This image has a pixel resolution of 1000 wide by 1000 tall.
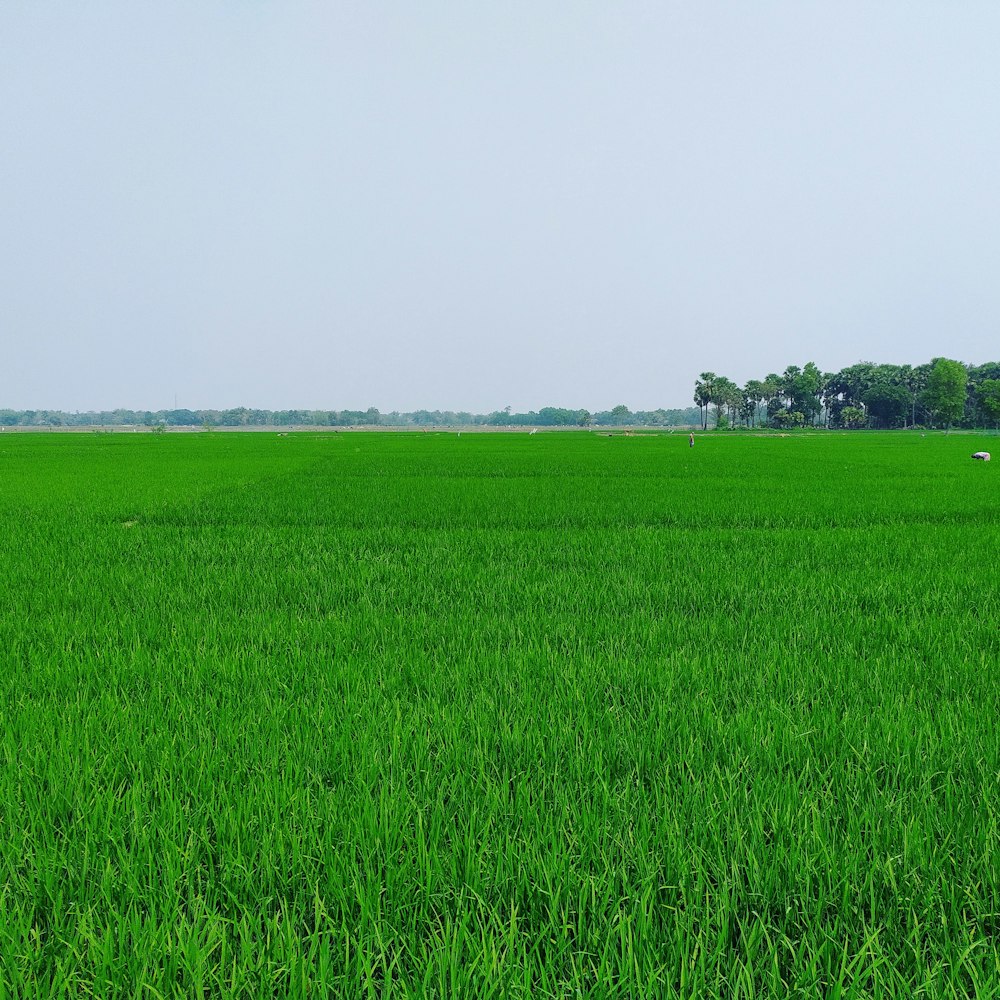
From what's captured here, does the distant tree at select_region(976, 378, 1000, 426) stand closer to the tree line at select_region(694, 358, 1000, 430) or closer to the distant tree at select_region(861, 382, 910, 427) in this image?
the tree line at select_region(694, 358, 1000, 430)

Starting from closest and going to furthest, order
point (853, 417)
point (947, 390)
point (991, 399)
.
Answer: point (991, 399), point (947, 390), point (853, 417)

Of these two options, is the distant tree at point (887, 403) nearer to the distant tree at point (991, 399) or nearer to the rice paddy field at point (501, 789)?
the distant tree at point (991, 399)

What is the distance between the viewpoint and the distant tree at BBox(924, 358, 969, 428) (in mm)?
94812

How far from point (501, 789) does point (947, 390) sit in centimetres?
11780

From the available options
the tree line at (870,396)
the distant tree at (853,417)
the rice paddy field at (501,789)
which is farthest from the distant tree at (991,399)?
the rice paddy field at (501,789)

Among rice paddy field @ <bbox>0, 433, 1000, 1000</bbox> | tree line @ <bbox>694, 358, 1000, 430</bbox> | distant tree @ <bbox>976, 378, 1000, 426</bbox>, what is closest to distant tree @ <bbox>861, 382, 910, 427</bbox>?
tree line @ <bbox>694, 358, 1000, 430</bbox>

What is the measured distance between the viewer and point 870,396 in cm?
11144

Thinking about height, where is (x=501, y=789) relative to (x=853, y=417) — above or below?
below

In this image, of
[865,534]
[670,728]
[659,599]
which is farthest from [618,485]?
[670,728]

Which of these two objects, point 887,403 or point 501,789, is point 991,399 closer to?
point 887,403

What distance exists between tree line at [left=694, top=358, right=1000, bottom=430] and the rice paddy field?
10971cm

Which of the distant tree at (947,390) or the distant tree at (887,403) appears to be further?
the distant tree at (887,403)

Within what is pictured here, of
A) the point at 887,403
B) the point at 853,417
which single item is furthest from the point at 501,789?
the point at 853,417

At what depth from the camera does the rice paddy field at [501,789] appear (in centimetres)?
148
